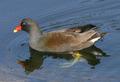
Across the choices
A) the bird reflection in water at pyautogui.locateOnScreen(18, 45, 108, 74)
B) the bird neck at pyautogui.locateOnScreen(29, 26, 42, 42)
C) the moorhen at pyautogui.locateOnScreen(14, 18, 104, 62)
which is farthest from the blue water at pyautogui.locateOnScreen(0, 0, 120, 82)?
the bird neck at pyautogui.locateOnScreen(29, 26, 42, 42)

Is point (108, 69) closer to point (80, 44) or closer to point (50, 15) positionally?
point (80, 44)

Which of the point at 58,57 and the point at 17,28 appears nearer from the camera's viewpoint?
the point at 58,57

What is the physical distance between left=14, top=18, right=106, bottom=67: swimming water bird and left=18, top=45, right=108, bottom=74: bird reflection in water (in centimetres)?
13

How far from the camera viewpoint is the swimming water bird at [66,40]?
42.8ft

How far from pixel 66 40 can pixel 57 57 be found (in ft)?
1.71

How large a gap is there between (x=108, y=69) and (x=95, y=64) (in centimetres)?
73

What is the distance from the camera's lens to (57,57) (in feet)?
42.7

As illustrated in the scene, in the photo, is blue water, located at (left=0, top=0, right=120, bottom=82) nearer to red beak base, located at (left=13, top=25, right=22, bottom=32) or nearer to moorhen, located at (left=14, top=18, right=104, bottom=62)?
moorhen, located at (left=14, top=18, right=104, bottom=62)

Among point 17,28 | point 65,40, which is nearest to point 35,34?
point 17,28

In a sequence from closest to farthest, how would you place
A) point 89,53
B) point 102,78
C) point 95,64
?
point 102,78 → point 95,64 → point 89,53

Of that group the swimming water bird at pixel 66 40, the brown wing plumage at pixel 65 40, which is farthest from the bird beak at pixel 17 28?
the brown wing plumage at pixel 65 40

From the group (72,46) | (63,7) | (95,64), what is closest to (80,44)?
(72,46)

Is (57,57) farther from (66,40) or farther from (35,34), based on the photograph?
(35,34)

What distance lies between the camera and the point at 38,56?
13.3 metres
